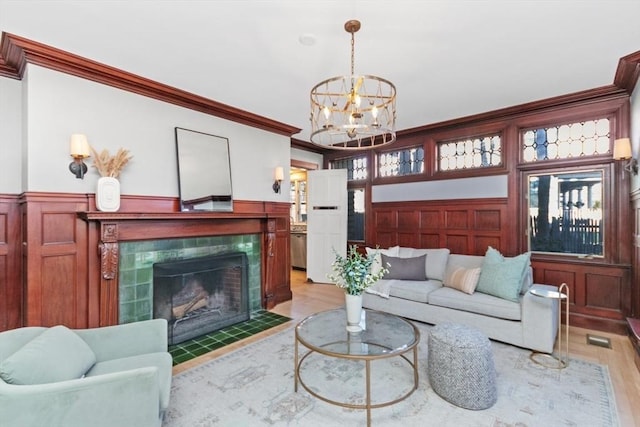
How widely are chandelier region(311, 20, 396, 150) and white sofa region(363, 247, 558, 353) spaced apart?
6.02ft

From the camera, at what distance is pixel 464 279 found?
11.8ft

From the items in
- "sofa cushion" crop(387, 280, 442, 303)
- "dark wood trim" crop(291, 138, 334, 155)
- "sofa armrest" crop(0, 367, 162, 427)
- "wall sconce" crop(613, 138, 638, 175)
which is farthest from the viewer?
"dark wood trim" crop(291, 138, 334, 155)

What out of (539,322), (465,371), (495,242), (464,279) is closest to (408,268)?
(464,279)

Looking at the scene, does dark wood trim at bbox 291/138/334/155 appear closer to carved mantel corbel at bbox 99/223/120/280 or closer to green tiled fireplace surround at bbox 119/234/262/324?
green tiled fireplace surround at bbox 119/234/262/324

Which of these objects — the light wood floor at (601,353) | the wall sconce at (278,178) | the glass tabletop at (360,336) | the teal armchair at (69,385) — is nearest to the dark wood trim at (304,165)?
the wall sconce at (278,178)

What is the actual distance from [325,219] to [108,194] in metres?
3.83

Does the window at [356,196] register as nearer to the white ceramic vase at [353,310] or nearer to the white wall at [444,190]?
the white wall at [444,190]

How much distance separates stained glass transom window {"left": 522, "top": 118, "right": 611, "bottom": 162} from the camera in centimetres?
369

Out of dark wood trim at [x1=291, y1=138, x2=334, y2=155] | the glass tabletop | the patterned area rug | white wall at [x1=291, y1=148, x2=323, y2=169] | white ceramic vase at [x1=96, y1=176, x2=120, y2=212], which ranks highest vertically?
dark wood trim at [x1=291, y1=138, x2=334, y2=155]

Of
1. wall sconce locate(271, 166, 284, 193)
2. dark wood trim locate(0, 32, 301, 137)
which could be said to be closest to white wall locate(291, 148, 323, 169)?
wall sconce locate(271, 166, 284, 193)

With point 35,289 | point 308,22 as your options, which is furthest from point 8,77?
point 308,22

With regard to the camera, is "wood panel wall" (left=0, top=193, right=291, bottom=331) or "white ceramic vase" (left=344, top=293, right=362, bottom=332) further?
"wood panel wall" (left=0, top=193, right=291, bottom=331)

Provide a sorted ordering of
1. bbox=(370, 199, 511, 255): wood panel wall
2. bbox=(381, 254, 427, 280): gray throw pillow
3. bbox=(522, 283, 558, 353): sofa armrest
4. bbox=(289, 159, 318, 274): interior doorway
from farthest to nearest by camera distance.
A: bbox=(289, 159, 318, 274): interior doorway
bbox=(370, 199, 511, 255): wood panel wall
bbox=(381, 254, 427, 280): gray throw pillow
bbox=(522, 283, 558, 353): sofa armrest

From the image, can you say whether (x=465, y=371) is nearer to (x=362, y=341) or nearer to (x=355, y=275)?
(x=362, y=341)
